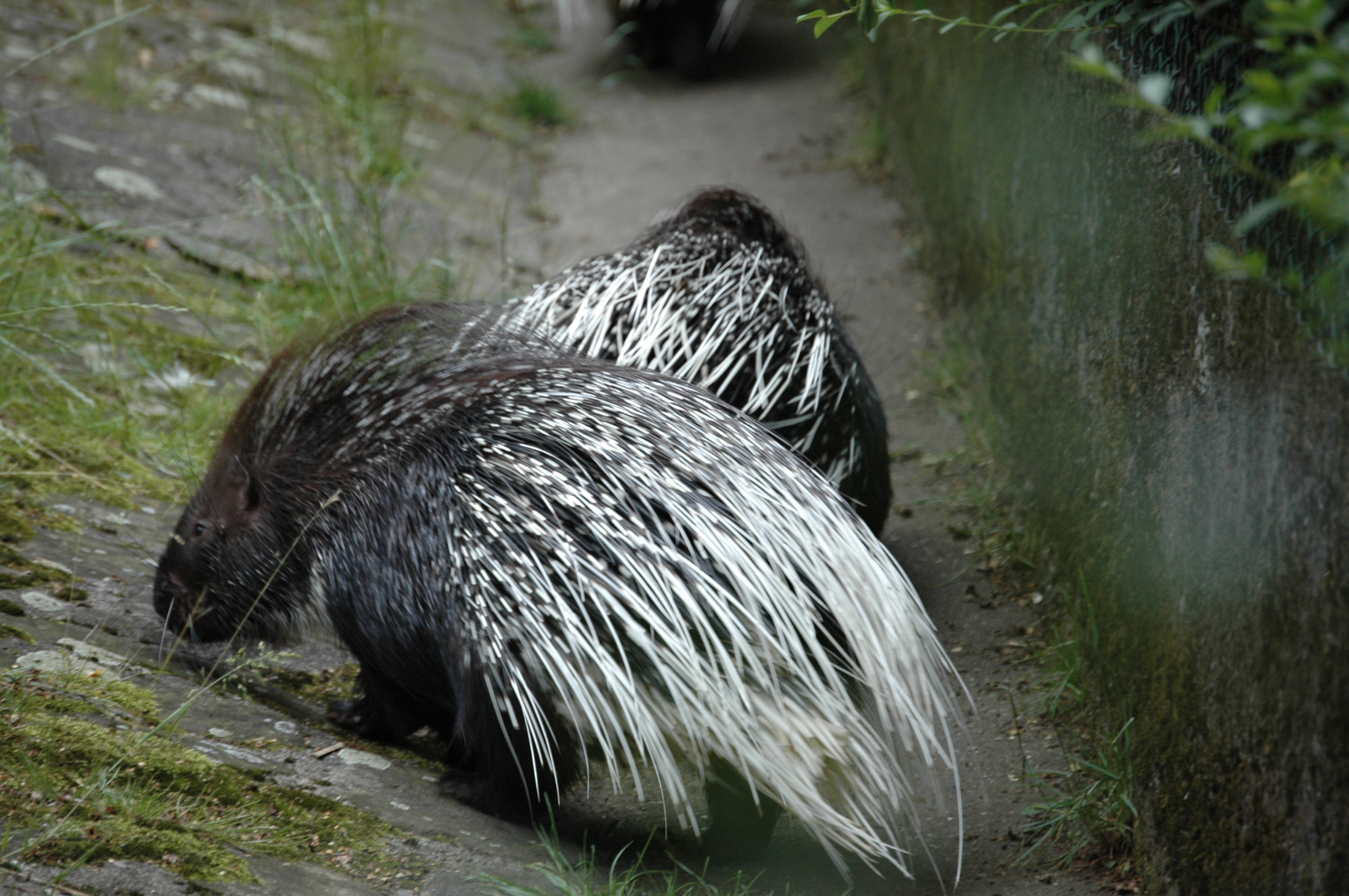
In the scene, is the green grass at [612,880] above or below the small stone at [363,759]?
below

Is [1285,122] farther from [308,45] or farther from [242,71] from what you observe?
[308,45]

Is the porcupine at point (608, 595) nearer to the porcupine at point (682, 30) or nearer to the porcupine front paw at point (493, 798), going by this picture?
the porcupine front paw at point (493, 798)

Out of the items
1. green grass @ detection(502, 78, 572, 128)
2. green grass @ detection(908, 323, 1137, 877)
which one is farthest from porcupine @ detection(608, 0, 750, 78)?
green grass @ detection(908, 323, 1137, 877)

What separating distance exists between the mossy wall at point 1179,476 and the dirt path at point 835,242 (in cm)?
28

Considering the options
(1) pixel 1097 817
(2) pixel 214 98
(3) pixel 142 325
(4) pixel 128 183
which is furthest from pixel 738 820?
(2) pixel 214 98

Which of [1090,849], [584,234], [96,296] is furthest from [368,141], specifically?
[1090,849]

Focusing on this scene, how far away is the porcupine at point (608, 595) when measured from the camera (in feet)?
5.94

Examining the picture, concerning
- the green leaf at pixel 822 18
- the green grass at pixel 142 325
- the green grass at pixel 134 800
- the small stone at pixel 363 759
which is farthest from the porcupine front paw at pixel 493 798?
the green leaf at pixel 822 18

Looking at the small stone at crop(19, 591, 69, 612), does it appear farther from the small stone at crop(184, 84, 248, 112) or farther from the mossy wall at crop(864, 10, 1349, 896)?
the small stone at crop(184, 84, 248, 112)

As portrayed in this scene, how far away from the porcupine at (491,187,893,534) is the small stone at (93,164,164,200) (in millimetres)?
2144

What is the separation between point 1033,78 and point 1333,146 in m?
1.83

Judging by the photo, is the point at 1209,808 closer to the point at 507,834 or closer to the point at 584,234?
the point at 507,834

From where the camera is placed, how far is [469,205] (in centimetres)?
533

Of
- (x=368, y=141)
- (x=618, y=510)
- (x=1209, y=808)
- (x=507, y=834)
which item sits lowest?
(x=507, y=834)
